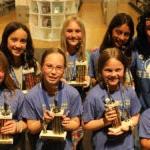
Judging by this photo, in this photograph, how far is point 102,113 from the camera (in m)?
2.02

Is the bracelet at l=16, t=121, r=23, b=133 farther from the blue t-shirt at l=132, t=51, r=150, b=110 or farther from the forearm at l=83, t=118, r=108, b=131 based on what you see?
the blue t-shirt at l=132, t=51, r=150, b=110

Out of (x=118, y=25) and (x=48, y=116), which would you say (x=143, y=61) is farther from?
(x=48, y=116)

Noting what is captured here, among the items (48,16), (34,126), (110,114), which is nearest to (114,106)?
(110,114)

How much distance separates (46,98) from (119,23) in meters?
0.82

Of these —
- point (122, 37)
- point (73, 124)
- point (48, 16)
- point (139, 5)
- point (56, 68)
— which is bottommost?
point (73, 124)

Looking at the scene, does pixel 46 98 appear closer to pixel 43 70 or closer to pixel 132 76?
pixel 43 70

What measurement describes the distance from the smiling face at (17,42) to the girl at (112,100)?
598 mm

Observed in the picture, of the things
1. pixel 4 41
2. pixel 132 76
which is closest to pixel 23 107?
pixel 4 41

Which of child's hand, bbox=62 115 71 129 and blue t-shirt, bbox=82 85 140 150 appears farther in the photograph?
blue t-shirt, bbox=82 85 140 150

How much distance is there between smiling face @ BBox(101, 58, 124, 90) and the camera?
203cm

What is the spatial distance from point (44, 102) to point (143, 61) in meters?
0.83

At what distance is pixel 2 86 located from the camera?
2068mm

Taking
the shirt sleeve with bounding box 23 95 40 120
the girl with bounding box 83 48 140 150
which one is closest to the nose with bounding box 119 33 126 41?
the girl with bounding box 83 48 140 150

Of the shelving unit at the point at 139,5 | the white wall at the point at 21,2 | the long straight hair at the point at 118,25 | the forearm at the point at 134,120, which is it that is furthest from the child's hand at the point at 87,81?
the shelving unit at the point at 139,5
